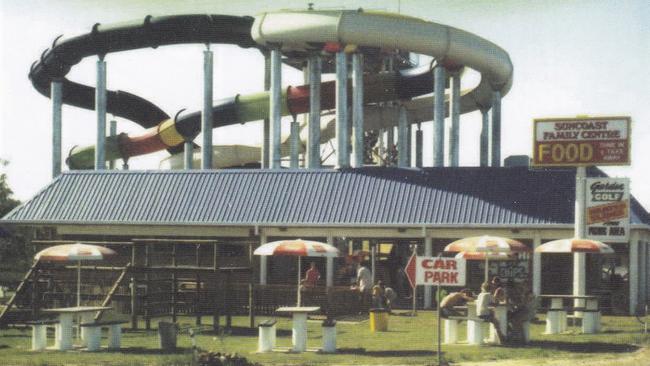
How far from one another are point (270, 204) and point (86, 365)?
17.4 meters

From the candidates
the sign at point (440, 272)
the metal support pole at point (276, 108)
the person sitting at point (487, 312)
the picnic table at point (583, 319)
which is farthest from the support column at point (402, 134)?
the sign at point (440, 272)

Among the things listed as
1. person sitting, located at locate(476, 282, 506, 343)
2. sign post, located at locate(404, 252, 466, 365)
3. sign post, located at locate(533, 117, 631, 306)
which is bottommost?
person sitting, located at locate(476, 282, 506, 343)

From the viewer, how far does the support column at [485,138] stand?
4925cm

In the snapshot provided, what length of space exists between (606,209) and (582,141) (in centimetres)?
195

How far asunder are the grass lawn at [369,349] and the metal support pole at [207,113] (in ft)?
62.9

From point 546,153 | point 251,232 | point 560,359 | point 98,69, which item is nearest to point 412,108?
point 98,69

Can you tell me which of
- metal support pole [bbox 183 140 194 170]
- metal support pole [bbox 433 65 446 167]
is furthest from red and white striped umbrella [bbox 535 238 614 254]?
metal support pole [bbox 183 140 194 170]

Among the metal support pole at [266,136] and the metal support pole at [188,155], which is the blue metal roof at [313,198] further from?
the metal support pole at [266,136]

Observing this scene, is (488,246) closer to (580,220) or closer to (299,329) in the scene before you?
(580,220)

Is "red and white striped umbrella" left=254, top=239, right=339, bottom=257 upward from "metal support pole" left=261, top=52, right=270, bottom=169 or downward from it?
downward

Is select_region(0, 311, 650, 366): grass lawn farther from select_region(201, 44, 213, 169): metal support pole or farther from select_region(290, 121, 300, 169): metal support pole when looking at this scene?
select_region(201, 44, 213, 169): metal support pole

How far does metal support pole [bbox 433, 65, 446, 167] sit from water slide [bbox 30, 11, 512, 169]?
0.73 m

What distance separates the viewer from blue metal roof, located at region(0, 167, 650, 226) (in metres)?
35.2

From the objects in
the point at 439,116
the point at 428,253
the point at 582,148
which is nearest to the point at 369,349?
the point at 582,148
